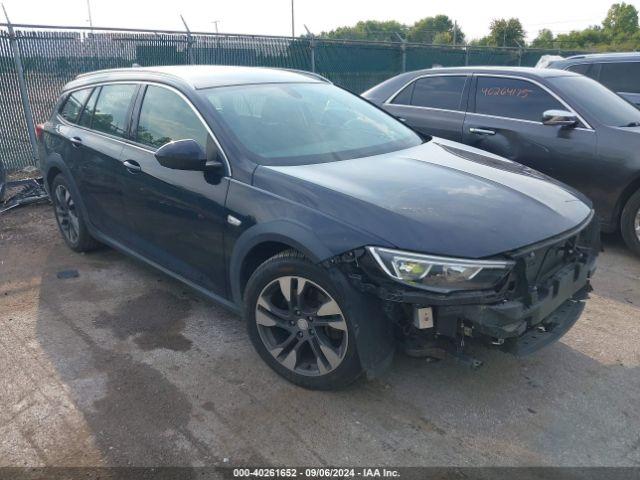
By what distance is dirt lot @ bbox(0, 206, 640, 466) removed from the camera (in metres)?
2.57

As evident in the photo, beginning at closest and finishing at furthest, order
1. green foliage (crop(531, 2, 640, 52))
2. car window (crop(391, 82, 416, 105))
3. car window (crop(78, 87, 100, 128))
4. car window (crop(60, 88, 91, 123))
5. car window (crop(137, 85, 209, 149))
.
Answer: car window (crop(137, 85, 209, 149)) → car window (crop(78, 87, 100, 128)) → car window (crop(60, 88, 91, 123)) → car window (crop(391, 82, 416, 105)) → green foliage (crop(531, 2, 640, 52))

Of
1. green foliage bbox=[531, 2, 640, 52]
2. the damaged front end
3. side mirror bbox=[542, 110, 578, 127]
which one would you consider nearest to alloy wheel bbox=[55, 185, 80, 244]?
the damaged front end

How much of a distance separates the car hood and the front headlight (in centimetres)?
4

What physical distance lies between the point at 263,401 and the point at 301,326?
1.51 feet

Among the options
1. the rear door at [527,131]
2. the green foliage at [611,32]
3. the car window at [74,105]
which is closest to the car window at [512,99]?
the rear door at [527,131]

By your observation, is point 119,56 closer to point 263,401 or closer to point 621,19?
point 263,401

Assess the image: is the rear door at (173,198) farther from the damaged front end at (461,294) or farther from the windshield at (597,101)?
the windshield at (597,101)

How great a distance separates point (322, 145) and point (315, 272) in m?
1.08

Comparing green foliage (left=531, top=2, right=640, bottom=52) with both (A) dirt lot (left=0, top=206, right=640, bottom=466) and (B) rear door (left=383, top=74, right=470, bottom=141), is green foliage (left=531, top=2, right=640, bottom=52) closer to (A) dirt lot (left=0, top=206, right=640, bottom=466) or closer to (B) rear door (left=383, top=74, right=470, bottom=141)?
(B) rear door (left=383, top=74, right=470, bottom=141)

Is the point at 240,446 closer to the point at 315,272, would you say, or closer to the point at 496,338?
the point at 315,272

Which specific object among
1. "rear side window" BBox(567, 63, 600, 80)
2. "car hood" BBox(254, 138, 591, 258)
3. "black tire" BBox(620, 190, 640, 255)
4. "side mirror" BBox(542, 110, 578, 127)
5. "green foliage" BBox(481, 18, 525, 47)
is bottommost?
"black tire" BBox(620, 190, 640, 255)

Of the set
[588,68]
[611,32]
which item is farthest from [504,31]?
[588,68]

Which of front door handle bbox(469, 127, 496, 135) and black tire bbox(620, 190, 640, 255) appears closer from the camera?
black tire bbox(620, 190, 640, 255)

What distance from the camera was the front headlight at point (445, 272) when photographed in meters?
2.45
